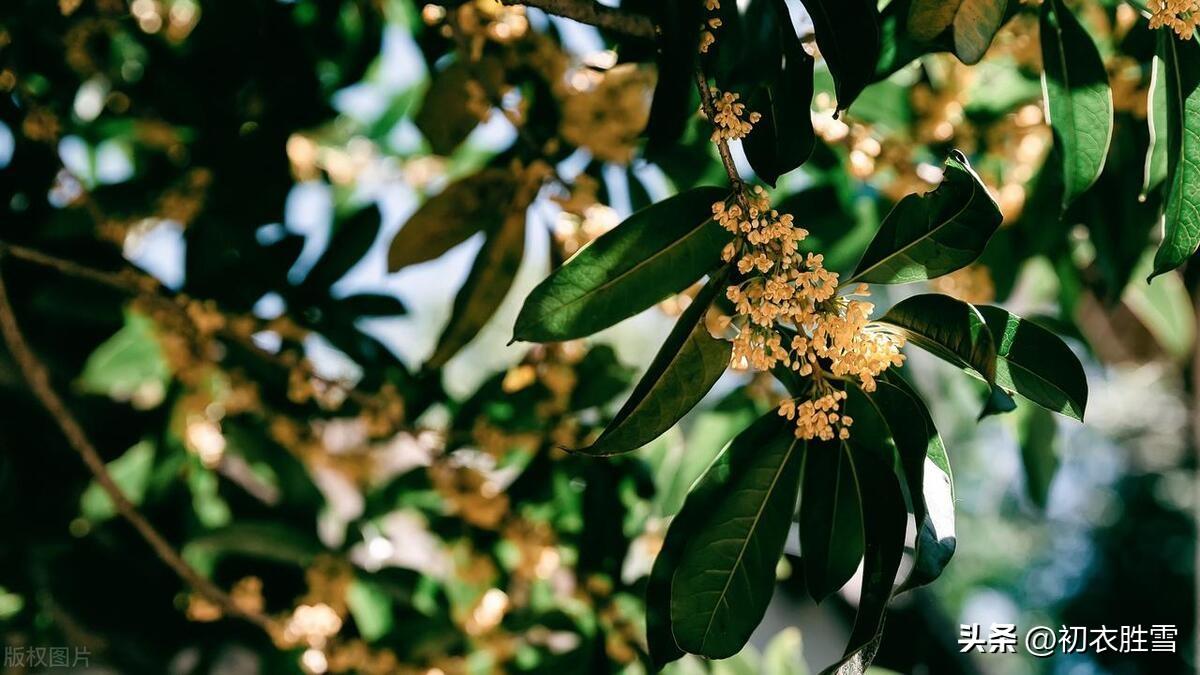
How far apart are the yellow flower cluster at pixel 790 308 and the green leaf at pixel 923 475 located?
0.03 metres

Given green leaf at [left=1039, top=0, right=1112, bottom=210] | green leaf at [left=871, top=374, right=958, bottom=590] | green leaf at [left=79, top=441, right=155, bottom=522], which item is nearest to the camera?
green leaf at [left=871, top=374, right=958, bottom=590]

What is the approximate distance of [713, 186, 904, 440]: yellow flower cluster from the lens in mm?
722

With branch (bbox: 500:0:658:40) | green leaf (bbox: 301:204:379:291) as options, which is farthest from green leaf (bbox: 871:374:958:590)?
green leaf (bbox: 301:204:379:291)

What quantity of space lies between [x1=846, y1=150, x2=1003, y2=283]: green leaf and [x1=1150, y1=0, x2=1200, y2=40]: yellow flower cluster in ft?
0.83

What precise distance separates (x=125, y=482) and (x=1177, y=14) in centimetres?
165

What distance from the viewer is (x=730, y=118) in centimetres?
73

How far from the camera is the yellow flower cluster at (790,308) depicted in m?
0.72

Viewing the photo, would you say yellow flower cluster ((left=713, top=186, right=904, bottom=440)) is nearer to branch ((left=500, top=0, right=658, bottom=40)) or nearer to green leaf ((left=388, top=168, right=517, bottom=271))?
branch ((left=500, top=0, right=658, bottom=40))

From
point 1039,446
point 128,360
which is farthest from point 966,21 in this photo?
point 128,360

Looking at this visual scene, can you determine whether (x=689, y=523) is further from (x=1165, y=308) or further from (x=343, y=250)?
(x=1165, y=308)

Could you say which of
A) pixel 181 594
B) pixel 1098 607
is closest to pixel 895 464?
pixel 181 594

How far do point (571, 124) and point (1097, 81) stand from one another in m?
0.65

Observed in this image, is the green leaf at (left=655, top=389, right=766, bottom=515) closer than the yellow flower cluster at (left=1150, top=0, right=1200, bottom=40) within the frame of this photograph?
No

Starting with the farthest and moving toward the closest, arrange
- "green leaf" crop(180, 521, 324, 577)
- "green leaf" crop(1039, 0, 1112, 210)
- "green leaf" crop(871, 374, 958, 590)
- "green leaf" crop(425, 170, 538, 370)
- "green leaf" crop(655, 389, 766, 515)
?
"green leaf" crop(180, 521, 324, 577) < "green leaf" crop(655, 389, 766, 515) < "green leaf" crop(425, 170, 538, 370) < "green leaf" crop(1039, 0, 1112, 210) < "green leaf" crop(871, 374, 958, 590)
